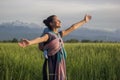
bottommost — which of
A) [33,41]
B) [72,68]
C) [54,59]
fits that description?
[72,68]

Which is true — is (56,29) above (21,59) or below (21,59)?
above

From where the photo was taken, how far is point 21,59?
25.5ft

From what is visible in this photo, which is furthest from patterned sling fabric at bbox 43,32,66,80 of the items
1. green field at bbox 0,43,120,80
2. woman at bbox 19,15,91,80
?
green field at bbox 0,43,120,80

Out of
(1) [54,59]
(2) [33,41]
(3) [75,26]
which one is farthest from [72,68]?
(2) [33,41]

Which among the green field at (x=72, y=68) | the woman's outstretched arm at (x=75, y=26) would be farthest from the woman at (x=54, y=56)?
the green field at (x=72, y=68)

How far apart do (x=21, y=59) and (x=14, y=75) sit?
546mm

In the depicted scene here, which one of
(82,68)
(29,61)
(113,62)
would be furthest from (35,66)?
(113,62)

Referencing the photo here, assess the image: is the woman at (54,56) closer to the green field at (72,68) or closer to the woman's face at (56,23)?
the woman's face at (56,23)

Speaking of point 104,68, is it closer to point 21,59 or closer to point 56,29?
point 21,59

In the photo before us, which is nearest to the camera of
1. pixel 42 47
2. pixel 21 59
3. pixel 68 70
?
pixel 42 47

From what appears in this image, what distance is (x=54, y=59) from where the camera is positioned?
4840 millimetres

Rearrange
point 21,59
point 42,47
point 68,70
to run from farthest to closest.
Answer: point 21,59, point 68,70, point 42,47

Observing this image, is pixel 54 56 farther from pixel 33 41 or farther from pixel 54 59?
pixel 33 41

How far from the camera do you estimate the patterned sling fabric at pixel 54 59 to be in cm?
482
